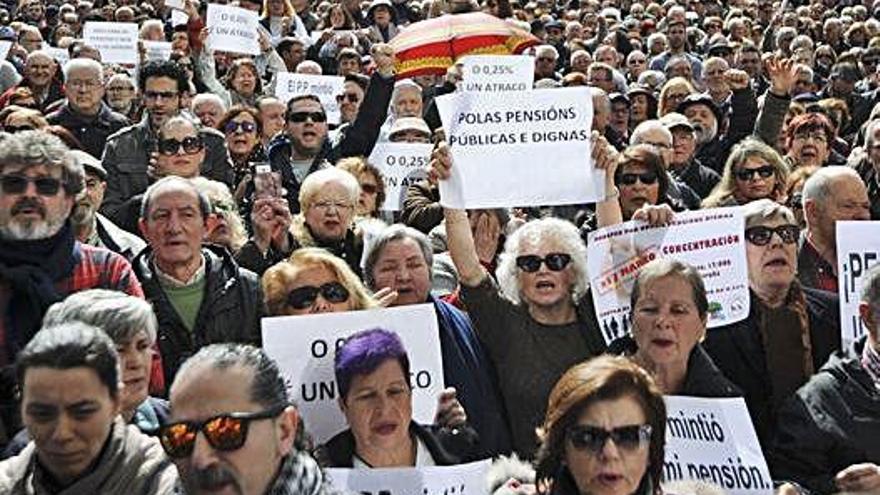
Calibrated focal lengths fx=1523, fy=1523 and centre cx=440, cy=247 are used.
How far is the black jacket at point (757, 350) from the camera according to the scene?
543 cm

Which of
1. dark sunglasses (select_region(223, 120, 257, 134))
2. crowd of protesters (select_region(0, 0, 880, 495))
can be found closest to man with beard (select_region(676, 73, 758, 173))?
crowd of protesters (select_region(0, 0, 880, 495))

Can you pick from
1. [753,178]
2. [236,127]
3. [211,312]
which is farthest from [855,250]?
[236,127]

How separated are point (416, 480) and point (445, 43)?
8348 millimetres

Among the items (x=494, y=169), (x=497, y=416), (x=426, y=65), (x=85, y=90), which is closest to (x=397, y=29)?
(x=426, y=65)

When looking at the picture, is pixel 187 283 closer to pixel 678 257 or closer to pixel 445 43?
pixel 678 257

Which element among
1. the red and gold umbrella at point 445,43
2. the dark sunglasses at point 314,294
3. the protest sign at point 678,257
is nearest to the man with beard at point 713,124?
the red and gold umbrella at point 445,43

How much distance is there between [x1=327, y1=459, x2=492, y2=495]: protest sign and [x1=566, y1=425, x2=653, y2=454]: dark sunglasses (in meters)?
0.55

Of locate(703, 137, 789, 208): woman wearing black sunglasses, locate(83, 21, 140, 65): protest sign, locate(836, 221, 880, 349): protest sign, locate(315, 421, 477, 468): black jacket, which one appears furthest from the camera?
locate(83, 21, 140, 65): protest sign

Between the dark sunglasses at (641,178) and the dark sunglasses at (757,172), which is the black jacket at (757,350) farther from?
the dark sunglasses at (757,172)

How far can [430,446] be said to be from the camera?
4641mm

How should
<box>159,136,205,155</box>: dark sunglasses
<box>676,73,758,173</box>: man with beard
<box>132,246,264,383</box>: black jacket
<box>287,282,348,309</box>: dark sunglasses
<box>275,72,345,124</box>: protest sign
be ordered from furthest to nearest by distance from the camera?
<box>275,72,345,124</box>: protest sign → <box>676,73,758,173</box>: man with beard → <box>159,136,205,155</box>: dark sunglasses → <box>132,246,264,383</box>: black jacket → <box>287,282,348,309</box>: dark sunglasses

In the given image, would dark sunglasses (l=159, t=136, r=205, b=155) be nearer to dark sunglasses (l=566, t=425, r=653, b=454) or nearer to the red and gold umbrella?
dark sunglasses (l=566, t=425, r=653, b=454)

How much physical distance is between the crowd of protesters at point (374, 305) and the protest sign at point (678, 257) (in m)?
0.07

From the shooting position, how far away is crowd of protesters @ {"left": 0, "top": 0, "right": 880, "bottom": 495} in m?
3.81
